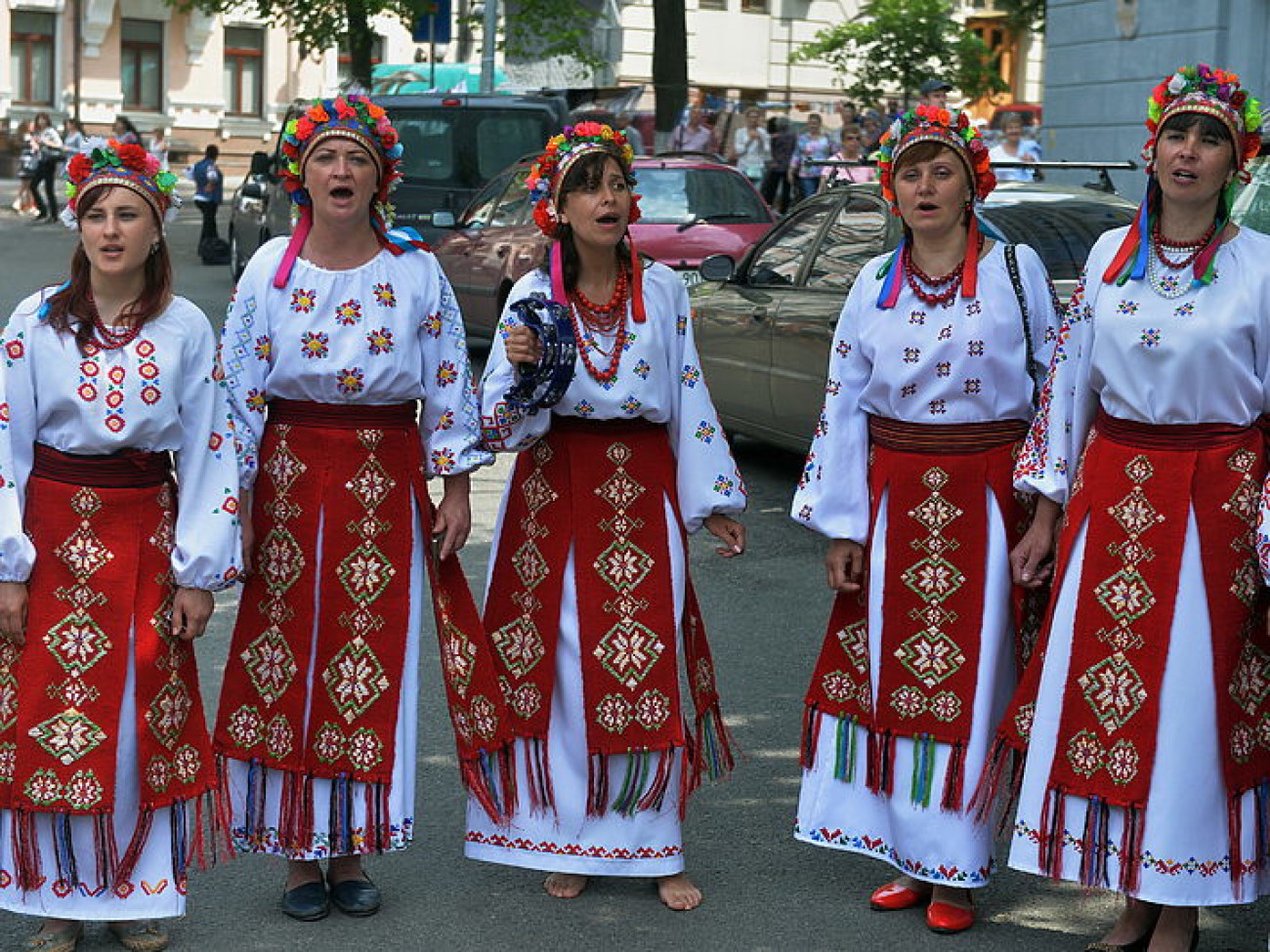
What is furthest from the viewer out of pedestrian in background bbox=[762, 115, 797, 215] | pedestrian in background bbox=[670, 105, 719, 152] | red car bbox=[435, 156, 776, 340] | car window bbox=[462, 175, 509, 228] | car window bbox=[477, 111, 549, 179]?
pedestrian in background bbox=[762, 115, 797, 215]

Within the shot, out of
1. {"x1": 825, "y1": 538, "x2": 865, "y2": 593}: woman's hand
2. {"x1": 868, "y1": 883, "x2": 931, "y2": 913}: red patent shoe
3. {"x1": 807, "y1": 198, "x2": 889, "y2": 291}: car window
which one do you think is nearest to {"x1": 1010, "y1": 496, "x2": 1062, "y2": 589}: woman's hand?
{"x1": 825, "y1": 538, "x2": 865, "y2": 593}: woman's hand

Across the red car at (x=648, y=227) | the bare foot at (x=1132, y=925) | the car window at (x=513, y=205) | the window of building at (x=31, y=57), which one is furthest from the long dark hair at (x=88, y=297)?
the window of building at (x=31, y=57)

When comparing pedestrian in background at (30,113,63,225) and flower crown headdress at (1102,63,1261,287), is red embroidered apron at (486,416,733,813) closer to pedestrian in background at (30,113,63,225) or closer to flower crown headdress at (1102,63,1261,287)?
flower crown headdress at (1102,63,1261,287)

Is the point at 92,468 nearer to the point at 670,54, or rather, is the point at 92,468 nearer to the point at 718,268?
the point at 718,268

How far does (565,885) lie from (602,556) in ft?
2.81

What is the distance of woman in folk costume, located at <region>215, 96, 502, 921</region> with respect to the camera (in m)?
4.97

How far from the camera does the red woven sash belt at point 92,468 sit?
4594mm

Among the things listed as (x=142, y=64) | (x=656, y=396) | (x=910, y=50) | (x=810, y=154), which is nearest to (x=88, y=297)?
(x=656, y=396)

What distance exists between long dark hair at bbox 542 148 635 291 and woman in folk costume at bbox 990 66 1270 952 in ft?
3.97

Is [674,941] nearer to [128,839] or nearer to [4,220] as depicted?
[128,839]

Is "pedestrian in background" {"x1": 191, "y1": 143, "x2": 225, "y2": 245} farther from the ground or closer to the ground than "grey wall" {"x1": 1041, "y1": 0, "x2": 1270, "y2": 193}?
closer to the ground

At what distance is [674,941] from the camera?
4.97m

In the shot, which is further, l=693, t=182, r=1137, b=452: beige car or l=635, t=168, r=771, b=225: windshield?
l=635, t=168, r=771, b=225: windshield

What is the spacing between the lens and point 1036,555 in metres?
4.97
